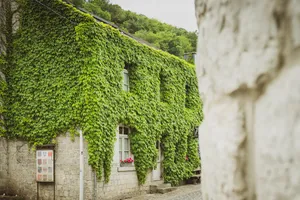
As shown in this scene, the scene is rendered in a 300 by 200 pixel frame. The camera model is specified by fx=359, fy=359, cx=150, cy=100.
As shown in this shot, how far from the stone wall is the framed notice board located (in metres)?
0.19

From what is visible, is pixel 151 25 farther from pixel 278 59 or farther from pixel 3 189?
pixel 278 59

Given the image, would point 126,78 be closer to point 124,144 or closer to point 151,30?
point 124,144

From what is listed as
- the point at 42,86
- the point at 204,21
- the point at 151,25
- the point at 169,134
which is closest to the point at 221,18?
the point at 204,21

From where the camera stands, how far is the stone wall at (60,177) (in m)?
13.0

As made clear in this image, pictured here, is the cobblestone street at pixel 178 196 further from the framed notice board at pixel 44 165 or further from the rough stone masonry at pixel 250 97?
the rough stone masonry at pixel 250 97

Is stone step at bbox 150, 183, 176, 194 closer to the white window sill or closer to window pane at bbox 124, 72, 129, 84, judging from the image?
the white window sill

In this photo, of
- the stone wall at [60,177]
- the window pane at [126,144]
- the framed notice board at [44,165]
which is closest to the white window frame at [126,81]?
the window pane at [126,144]

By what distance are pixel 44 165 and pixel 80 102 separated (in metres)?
2.86

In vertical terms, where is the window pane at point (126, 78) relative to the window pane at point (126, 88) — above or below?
above

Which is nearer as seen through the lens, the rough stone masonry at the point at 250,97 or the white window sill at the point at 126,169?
the rough stone masonry at the point at 250,97

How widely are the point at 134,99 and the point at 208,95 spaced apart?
14469 mm

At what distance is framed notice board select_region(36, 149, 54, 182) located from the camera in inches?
527

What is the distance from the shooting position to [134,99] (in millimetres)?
15383

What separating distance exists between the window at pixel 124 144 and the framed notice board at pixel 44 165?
2865mm
